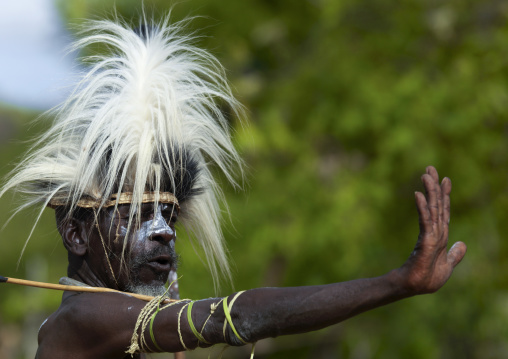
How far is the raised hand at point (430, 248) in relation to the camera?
7.66ft

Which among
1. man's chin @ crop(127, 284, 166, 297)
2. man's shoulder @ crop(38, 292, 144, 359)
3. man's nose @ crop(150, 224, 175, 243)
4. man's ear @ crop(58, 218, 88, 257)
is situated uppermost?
man's ear @ crop(58, 218, 88, 257)

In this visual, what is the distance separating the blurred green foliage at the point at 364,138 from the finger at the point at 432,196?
652cm

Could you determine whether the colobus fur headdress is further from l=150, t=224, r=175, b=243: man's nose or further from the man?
l=150, t=224, r=175, b=243: man's nose

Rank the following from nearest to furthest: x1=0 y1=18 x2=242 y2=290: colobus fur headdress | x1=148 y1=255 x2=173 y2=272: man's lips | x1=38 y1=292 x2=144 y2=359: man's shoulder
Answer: x1=38 y1=292 x2=144 y2=359: man's shoulder < x1=148 y1=255 x2=173 y2=272: man's lips < x1=0 y1=18 x2=242 y2=290: colobus fur headdress

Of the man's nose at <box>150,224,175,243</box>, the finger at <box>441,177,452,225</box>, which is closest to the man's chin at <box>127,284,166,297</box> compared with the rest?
the man's nose at <box>150,224,175,243</box>

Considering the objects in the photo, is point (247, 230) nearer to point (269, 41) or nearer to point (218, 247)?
point (269, 41)

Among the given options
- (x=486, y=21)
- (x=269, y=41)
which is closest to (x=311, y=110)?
(x=269, y=41)

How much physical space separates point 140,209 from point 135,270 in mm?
256

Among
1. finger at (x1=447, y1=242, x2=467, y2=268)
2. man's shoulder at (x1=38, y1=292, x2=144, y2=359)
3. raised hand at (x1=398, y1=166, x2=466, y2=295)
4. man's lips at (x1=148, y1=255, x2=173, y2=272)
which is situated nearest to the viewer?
raised hand at (x1=398, y1=166, x2=466, y2=295)

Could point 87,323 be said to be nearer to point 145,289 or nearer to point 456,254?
point 145,289

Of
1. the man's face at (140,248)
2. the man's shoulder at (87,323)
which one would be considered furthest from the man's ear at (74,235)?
the man's shoulder at (87,323)

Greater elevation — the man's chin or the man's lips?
the man's lips

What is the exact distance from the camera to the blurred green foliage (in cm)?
943

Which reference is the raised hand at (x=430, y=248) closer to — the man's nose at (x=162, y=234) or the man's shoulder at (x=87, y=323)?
the man's shoulder at (x=87, y=323)
